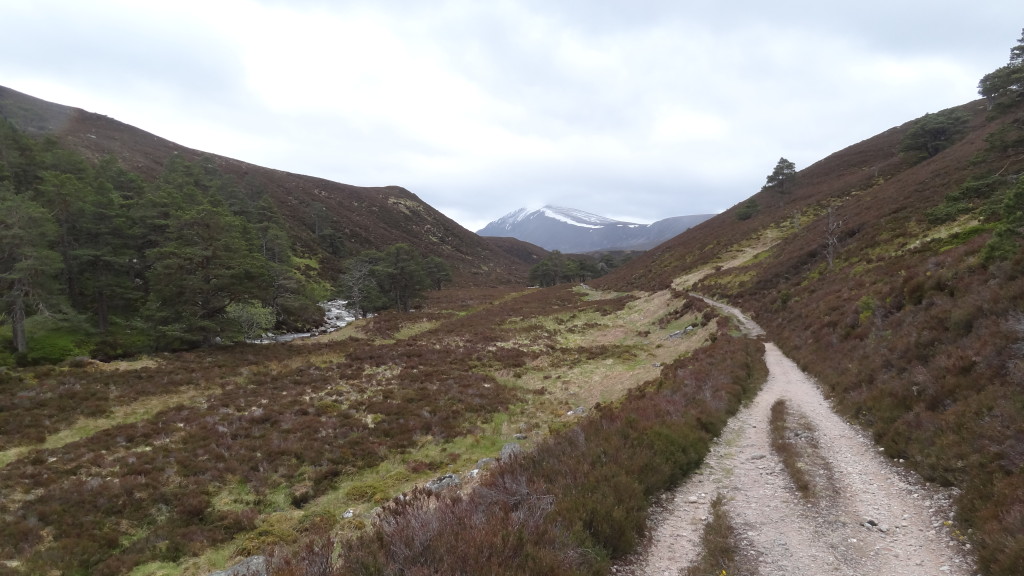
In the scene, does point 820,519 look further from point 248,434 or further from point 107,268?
point 107,268

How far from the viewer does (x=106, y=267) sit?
3306 cm

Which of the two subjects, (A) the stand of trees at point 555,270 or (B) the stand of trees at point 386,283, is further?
(A) the stand of trees at point 555,270

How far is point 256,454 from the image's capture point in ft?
45.9

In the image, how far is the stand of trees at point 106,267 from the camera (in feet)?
85.0

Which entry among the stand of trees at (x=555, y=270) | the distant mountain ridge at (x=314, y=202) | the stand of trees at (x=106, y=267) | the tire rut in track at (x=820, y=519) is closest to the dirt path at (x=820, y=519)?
the tire rut in track at (x=820, y=519)

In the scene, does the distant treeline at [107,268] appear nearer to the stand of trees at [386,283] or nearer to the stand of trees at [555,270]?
the stand of trees at [386,283]

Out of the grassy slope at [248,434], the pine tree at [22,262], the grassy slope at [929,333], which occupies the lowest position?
the grassy slope at [248,434]

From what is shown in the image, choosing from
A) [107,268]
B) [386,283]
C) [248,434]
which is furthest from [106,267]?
[248,434]

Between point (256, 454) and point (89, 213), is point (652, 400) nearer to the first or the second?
point (256, 454)

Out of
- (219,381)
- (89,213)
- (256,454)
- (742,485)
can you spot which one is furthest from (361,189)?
(742,485)

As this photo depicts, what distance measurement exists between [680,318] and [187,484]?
3210 centimetres

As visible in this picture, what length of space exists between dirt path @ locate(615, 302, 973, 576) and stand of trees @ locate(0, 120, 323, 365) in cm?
3284

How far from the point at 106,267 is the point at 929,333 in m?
49.4

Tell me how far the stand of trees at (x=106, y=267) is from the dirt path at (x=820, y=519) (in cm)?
3284
